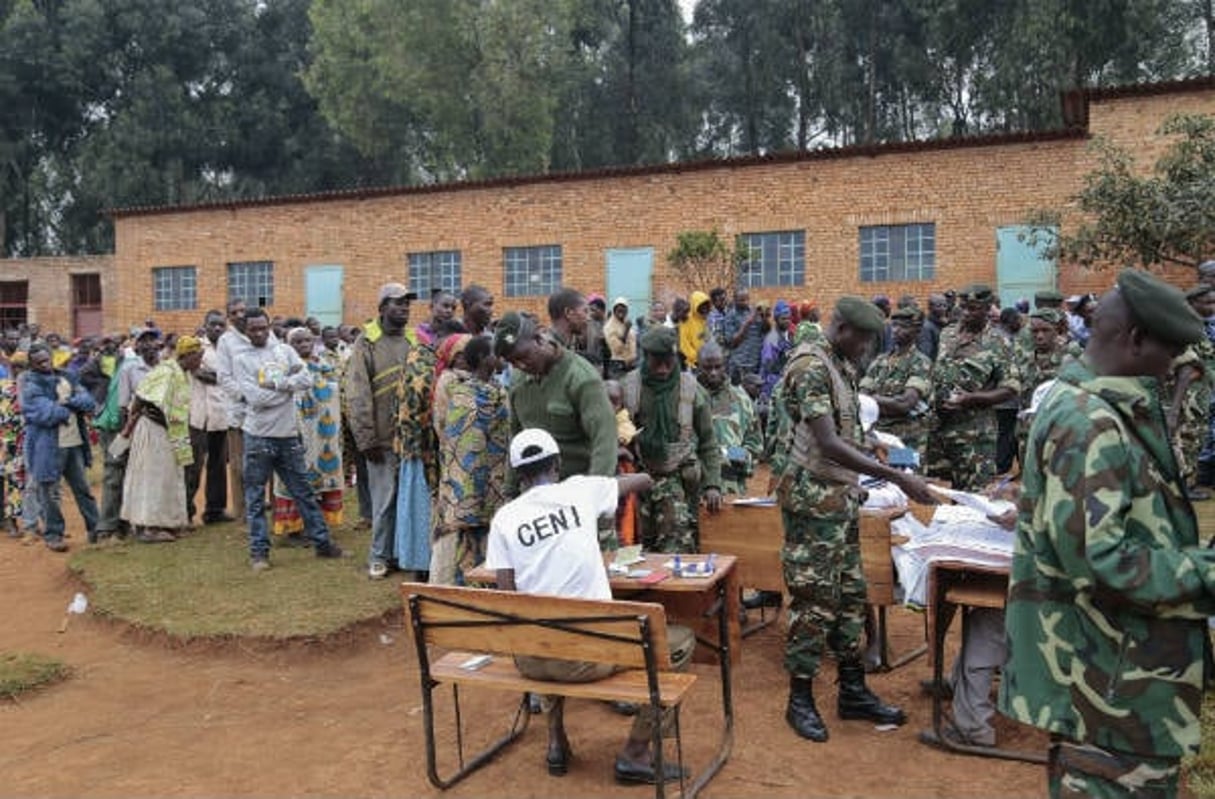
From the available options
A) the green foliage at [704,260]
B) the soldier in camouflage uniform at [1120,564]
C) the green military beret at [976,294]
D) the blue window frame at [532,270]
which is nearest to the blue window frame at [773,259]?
the green foliage at [704,260]

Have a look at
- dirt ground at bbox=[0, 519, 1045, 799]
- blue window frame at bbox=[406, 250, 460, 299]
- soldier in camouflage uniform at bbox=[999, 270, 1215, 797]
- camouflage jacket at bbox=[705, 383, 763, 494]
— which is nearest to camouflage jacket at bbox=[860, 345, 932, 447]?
camouflage jacket at bbox=[705, 383, 763, 494]

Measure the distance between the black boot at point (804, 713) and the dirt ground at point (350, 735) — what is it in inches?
3.2

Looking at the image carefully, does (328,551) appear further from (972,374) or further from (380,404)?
(972,374)

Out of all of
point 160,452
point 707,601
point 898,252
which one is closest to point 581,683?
point 707,601

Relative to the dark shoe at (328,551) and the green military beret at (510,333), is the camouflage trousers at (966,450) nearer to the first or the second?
the green military beret at (510,333)

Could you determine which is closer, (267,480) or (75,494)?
(267,480)

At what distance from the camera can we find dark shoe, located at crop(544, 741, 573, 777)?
4547mm

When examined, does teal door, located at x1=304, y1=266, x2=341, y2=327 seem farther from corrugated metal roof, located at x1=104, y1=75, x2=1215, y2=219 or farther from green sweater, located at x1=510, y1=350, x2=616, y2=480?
green sweater, located at x1=510, y1=350, x2=616, y2=480

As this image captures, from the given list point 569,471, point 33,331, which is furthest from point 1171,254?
point 33,331

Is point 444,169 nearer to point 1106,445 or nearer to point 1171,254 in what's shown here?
point 1171,254

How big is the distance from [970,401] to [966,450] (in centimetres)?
35

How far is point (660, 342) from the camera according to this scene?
5867 mm

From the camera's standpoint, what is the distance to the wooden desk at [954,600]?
14.7ft

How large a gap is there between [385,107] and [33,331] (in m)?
18.1
